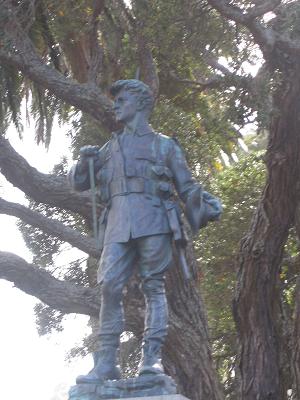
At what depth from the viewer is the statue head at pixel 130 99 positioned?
267 inches

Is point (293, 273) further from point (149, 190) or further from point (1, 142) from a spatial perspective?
point (149, 190)

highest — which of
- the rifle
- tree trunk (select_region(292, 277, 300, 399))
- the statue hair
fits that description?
the statue hair

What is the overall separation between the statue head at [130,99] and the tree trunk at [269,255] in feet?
16.8

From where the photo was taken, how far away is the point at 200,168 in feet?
45.9

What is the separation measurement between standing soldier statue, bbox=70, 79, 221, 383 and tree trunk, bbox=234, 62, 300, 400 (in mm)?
5205

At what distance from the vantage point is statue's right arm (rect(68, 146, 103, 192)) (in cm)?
675

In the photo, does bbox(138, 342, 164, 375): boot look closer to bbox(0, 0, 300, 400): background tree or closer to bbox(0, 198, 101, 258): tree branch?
bbox(0, 0, 300, 400): background tree

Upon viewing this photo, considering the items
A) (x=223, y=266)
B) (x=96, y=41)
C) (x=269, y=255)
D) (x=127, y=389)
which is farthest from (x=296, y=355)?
(x=127, y=389)

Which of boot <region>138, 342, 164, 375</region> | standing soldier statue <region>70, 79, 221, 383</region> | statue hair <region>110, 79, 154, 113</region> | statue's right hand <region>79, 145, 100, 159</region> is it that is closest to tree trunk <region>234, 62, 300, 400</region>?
statue hair <region>110, 79, 154, 113</region>

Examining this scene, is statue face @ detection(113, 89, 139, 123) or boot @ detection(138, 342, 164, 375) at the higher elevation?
statue face @ detection(113, 89, 139, 123)

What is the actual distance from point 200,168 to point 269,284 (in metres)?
2.45

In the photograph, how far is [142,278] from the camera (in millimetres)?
6480

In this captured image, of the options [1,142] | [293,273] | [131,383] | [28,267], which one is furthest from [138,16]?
[131,383]

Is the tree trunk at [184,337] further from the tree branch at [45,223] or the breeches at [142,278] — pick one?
the breeches at [142,278]
